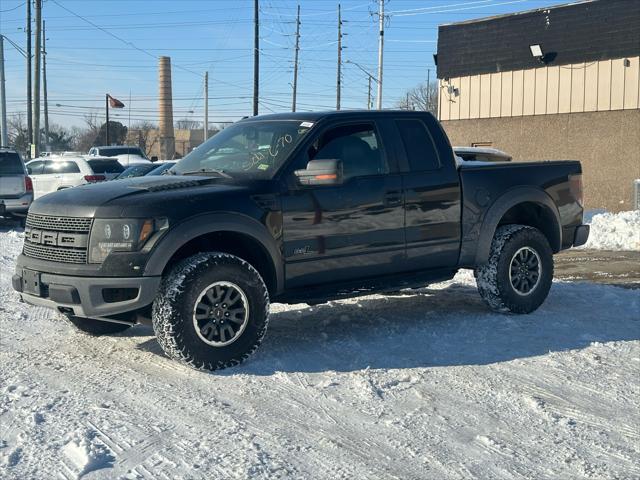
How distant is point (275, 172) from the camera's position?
614 cm

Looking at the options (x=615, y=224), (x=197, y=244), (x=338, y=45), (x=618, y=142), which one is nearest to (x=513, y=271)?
(x=197, y=244)

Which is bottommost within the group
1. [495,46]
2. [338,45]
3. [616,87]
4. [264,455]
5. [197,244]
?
[264,455]

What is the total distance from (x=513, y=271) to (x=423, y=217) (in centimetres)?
134

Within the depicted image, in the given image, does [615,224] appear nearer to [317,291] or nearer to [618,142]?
[618,142]

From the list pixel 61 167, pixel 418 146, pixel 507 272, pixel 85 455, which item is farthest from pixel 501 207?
pixel 61 167

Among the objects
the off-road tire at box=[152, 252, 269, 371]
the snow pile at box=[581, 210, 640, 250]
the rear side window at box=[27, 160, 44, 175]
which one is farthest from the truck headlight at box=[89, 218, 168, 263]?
the rear side window at box=[27, 160, 44, 175]

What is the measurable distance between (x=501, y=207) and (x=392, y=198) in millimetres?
1369

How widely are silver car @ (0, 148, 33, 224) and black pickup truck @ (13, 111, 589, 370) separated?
11819 millimetres

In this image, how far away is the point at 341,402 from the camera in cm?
500

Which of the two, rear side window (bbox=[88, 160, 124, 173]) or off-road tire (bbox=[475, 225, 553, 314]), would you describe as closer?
off-road tire (bbox=[475, 225, 553, 314])

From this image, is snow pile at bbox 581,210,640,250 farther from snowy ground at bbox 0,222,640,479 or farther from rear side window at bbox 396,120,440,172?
rear side window at bbox 396,120,440,172

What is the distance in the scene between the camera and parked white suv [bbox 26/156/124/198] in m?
21.8

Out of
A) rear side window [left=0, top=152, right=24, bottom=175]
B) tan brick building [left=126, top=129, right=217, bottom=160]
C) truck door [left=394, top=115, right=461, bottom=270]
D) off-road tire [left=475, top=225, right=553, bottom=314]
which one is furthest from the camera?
tan brick building [left=126, top=129, right=217, bottom=160]

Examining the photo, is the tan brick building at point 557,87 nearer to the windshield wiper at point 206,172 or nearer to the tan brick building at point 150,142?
the windshield wiper at point 206,172
